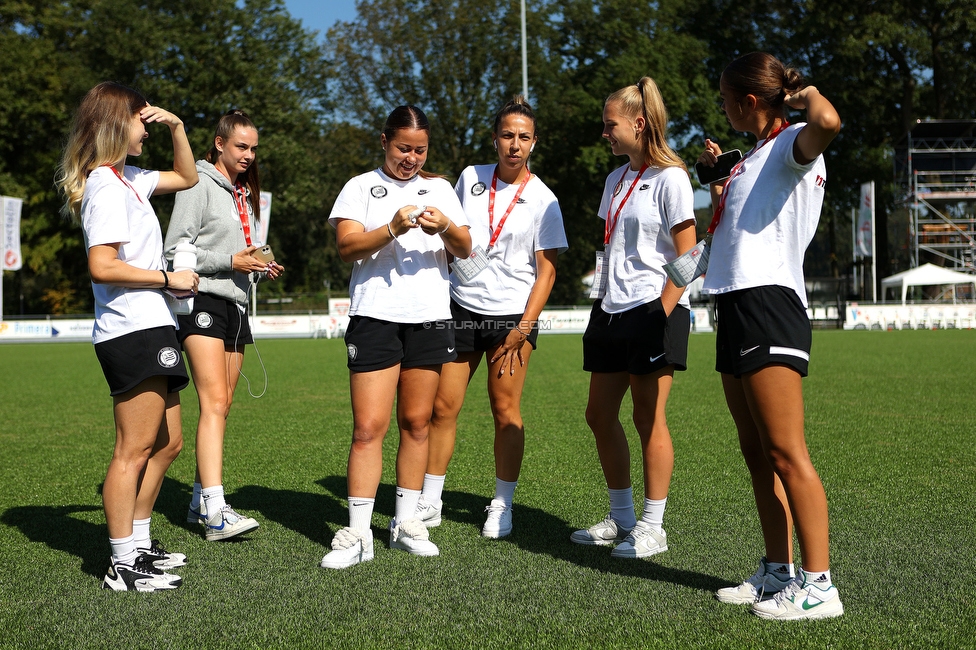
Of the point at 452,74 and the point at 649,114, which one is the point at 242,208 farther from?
the point at 452,74

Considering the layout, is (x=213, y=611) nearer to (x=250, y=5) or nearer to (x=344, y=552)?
(x=344, y=552)

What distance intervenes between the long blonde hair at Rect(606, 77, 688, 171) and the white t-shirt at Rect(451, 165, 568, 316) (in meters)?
0.68

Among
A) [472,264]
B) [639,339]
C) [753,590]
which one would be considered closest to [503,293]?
[472,264]

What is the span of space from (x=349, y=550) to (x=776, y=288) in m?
2.31

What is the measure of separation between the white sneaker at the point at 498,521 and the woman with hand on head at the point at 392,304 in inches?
17.7

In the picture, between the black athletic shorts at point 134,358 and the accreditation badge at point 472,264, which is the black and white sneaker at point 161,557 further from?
the accreditation badge at point 472,264

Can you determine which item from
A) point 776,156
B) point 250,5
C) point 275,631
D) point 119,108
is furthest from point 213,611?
point 250,5

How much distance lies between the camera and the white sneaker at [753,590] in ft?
11.7

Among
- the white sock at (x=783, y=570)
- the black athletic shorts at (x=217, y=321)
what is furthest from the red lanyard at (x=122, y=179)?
the white sock at (x=783, y=570)

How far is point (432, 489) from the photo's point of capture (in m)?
5.11

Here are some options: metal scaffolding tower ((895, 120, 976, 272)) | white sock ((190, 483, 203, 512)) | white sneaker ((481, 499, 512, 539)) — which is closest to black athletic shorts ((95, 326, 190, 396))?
white sock ((190, 483, 203, 512))

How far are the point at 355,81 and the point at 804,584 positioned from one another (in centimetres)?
4060

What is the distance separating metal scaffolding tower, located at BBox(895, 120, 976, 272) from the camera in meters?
40.5

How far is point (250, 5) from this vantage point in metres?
39.3
